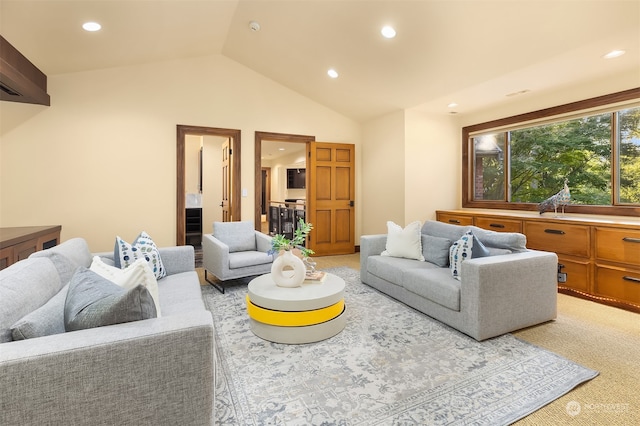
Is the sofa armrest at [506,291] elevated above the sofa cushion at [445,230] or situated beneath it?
situated beneath

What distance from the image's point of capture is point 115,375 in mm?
1122

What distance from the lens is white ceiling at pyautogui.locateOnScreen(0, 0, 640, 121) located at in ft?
9.31

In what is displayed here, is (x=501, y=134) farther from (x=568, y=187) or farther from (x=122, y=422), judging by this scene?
(x=122, y=422)

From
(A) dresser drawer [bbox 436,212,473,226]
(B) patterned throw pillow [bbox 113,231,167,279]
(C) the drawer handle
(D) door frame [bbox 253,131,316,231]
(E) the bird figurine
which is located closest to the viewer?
(B) patterned throw pillow [bbox 113,231,167,279]

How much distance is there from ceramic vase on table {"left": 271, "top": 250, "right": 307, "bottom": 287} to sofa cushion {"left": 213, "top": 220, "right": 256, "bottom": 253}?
1580 millimetres

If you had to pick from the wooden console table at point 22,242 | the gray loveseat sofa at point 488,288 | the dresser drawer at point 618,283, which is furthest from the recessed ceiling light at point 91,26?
the dresser drawer at point 618,283

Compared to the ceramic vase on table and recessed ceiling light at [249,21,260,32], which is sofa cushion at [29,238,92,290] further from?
recessed ceiling light at [249,21,260,32]

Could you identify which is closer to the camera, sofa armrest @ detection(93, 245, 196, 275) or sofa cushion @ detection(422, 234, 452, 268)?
sofa armrest @ detection(93, 245, 196, 275)

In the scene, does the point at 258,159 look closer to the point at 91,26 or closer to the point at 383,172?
the point at 383,172

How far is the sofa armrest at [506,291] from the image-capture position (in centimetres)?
247

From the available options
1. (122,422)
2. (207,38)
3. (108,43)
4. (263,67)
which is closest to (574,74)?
(263,67)

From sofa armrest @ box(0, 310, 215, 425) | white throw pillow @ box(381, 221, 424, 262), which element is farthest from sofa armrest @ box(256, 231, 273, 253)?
sofa armrest @ box(0, 310, 215, 425)

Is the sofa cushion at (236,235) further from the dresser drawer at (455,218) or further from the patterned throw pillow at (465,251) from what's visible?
the dresser drawer at (455,218)

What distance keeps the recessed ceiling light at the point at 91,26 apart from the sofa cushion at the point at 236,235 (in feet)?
8.11
